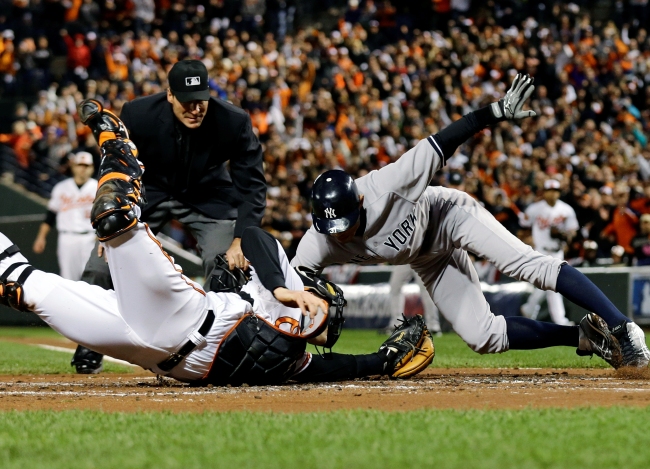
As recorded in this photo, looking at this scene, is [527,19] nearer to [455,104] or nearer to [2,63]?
[455,104]

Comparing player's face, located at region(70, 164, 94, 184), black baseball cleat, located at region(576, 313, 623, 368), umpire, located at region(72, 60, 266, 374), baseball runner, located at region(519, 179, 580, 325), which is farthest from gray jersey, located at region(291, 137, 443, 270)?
baseball runner, located at region(519, 179, 580, 325)

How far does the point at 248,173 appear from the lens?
684 centimetres

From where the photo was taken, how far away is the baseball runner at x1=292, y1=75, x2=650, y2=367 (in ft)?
19.2

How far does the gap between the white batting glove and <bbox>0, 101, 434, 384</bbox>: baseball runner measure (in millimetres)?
1489

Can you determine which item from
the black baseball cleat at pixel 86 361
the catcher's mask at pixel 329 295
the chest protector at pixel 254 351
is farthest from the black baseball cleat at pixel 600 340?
the black baseball cleat at pixel 86 361

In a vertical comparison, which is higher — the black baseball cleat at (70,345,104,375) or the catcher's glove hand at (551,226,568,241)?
the catcher's glove hand at (551,226,568,241)

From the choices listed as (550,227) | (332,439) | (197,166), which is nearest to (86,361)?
(197,166)

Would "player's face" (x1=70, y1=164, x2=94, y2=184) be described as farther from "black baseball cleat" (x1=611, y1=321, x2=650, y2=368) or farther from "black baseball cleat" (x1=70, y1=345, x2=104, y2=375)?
"black baseball cleat" (x1=611, y1=321, x2=650, y2=368)

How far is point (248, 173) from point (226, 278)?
4.18 feet

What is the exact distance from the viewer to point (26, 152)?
727 inches

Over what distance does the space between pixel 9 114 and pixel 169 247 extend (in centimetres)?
656

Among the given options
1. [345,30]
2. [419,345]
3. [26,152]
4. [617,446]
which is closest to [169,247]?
[26,152]

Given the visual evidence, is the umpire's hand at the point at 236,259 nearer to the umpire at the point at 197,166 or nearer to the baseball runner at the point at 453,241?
the umpire at the point at 197,166

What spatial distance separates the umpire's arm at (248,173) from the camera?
22.1ft
